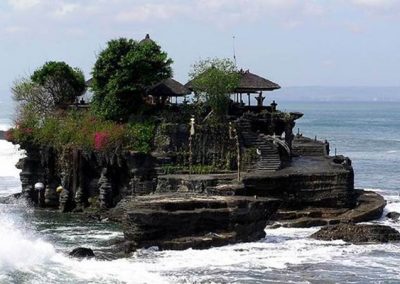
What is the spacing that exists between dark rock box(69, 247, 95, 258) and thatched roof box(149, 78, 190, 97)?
18806 millimetres

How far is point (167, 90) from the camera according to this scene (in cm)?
5834

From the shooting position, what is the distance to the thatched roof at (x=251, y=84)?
197 feet

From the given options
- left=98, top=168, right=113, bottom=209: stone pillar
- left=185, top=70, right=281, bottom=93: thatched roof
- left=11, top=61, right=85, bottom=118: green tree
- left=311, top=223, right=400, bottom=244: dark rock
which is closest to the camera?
left=311, top=223, right=400, bottom=244: dark rock

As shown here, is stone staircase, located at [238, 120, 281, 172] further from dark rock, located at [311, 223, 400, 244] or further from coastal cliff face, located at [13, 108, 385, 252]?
dark rock, located at [311, 223, 400, 244]

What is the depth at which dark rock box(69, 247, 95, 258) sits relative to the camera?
41.2m

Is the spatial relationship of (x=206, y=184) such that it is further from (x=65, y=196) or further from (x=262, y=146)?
(x=65, y=196)

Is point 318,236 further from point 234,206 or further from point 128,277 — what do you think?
point 128,277

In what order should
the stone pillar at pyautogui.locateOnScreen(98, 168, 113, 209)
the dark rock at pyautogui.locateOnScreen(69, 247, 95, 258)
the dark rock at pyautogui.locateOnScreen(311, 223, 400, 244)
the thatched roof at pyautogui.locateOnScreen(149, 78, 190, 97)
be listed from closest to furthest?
1. the dark rock at pyautogui.locateOnScreen(69, 247, 95, 258)
2. the dark rock at pyautogui.locateOnScreen(311, 223, 400, 244)
3. the stone pillar at pyautogui.locateOnScreen(98, 168, 113, 209)
4. the thatched roof at pyautogui.locateOnScreen(149, 78, 190, 97)

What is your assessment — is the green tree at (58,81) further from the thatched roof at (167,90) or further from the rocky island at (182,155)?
the thatched roof at (167,90)

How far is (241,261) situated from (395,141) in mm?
86807

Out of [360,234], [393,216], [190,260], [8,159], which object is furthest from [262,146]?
[8,159]

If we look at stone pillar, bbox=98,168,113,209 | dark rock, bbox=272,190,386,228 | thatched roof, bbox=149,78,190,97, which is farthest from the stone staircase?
stone pillar, bbox=98,168,113,209

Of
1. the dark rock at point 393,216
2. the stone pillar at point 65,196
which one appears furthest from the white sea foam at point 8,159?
the dark rock at point 393,216

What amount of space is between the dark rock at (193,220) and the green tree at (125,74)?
46.7 feet
